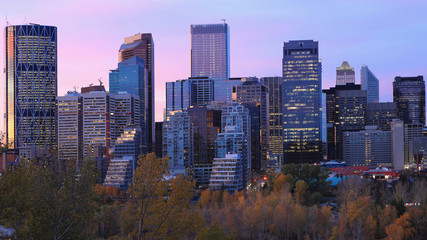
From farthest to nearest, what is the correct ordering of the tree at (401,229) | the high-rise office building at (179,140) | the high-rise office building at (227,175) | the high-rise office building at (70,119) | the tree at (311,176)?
the high-rise office building at (70,119)
the high-rise office building at (179,140)
the high-rise office building at (227,175)
the tree at (311,176)
the tree at (401,229)

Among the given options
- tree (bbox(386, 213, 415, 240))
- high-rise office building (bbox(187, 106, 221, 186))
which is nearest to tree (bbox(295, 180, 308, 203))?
tree (bbox(386, 213, 415, 240))

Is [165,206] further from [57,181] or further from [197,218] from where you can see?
[57,181]

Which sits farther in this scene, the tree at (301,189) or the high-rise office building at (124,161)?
the high-rise office building at (124,161)

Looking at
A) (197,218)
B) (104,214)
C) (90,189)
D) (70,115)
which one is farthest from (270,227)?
(70,115)

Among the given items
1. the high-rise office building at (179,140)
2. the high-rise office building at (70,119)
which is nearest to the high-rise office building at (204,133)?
the high-rise office building at (179,140)

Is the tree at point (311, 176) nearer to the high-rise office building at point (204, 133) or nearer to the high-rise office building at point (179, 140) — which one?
the high-rise office building at point (204, 133)

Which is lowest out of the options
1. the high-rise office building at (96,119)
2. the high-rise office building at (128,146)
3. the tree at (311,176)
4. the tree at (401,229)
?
the tree at (401,229)

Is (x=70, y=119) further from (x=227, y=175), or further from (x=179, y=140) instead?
(x=227, y=175)

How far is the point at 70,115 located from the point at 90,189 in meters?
170

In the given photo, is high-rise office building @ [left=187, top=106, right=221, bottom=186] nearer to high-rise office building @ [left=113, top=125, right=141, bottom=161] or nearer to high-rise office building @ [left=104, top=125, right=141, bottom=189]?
high-rise office building @ [left=113, top=125, right=141, bottom=161]

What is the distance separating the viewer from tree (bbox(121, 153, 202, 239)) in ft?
76.2

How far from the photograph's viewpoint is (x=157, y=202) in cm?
2328

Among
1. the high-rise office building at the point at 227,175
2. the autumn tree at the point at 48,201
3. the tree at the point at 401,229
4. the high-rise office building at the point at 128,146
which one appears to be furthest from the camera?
the high-rise office building at the point at 128,146

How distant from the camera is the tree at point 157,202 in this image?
76.2ft
